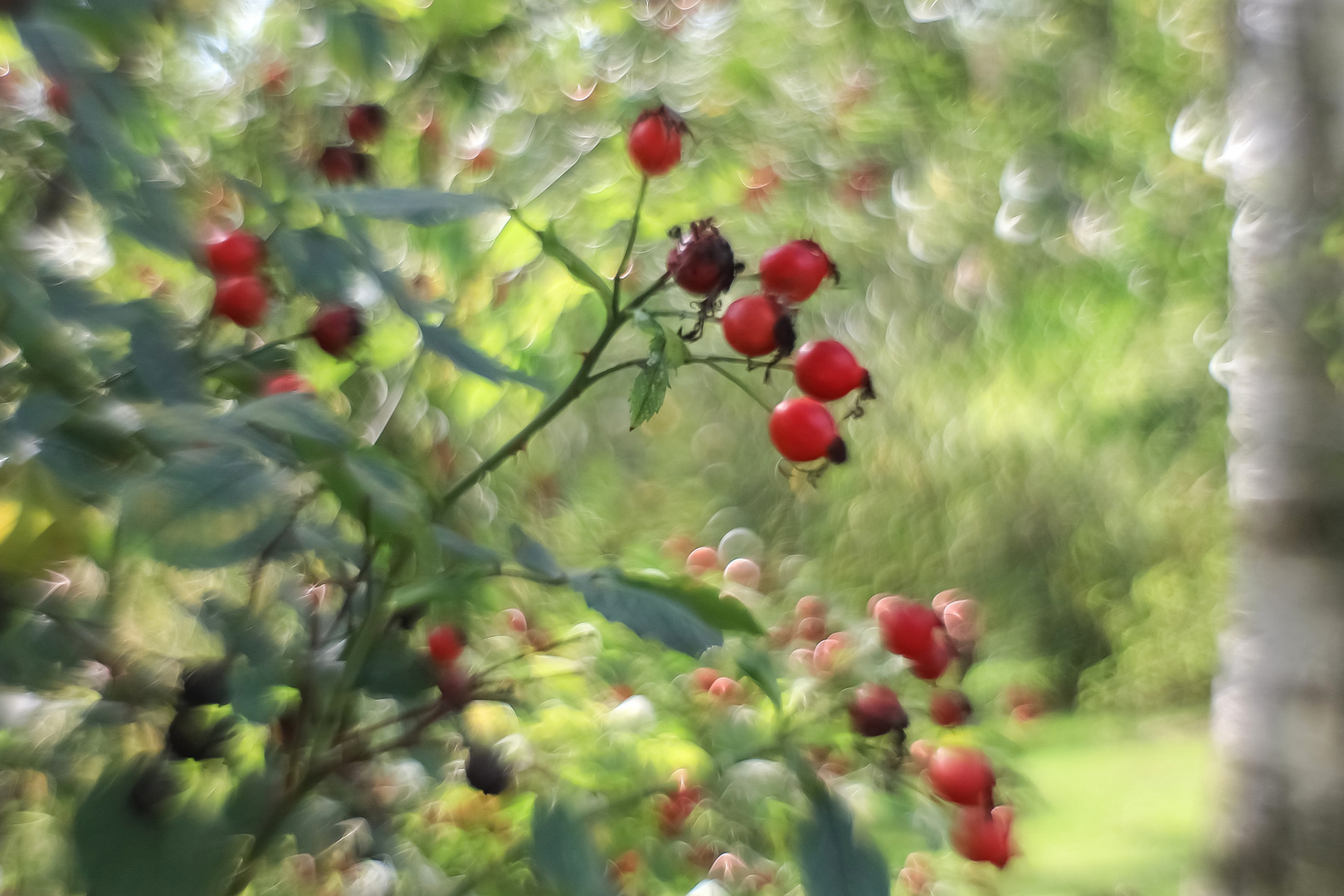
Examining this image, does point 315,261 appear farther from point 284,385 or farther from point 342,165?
point 342,165

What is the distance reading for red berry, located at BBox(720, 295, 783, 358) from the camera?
0.58 meters

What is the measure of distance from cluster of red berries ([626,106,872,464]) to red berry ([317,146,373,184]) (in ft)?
1.75

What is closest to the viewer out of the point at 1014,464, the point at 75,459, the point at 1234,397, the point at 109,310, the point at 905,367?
the point at 75,459

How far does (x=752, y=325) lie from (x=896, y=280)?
12.3 ft

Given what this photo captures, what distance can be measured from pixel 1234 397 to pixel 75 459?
6.80ft

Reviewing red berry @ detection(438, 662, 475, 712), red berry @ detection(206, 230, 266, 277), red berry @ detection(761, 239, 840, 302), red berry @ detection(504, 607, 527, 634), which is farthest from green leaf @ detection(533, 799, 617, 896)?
red berry @ detection(504, 607, 527, 634)

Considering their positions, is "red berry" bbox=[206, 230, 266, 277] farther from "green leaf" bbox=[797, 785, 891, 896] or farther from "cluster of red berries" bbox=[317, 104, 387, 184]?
"green leaf" bbox=[797, 785, 891, 896]

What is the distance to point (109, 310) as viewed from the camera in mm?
547

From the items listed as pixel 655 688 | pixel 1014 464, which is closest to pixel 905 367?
pixel 1014 464

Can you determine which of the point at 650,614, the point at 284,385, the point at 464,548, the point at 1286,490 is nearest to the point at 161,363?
the point at 284,385

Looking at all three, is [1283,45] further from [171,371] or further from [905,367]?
[905,367]

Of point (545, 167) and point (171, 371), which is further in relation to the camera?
point (545, 167)

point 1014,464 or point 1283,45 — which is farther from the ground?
point 1014,464

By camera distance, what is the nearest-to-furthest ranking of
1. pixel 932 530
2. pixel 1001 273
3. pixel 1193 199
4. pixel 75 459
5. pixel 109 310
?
pixel 75 459 → pixel 109 310 → pixel 1193 199 → pixel 1001 273 → pixel 932 530
